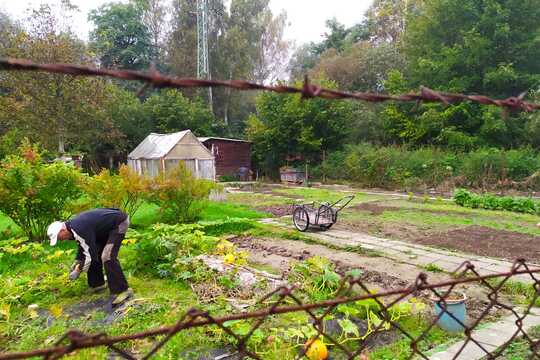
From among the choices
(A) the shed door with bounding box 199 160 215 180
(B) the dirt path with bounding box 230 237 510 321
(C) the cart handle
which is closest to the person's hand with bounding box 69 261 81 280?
(B) the dirt path with bounding box 230 237 510 321

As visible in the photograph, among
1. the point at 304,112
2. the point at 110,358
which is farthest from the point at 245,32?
the point at 110,358

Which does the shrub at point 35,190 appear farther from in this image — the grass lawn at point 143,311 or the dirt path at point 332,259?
the dirt path at point 332,259

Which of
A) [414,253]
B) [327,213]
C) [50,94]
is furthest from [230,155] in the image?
[414,253]

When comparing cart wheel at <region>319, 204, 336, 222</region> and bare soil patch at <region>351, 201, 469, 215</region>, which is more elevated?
cart wheel at <region>319, 204, 336, 222</region>

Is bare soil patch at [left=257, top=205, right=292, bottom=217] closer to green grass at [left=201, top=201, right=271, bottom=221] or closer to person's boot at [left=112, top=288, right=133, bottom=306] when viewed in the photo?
green grass at [left=201, top=201, right=271, bottom=221]

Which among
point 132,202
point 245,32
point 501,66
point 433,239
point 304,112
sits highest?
point 245,32

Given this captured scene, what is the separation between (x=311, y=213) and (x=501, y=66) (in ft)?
50.6

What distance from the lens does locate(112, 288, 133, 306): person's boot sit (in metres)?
4.24

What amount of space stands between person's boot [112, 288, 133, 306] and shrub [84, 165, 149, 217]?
334 centimetres

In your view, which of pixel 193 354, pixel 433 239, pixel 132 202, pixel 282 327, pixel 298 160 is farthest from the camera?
pixel 298 160

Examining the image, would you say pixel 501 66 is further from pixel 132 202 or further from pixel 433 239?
pixel 132 202

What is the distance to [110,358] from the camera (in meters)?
3.19

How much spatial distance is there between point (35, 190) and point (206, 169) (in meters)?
8.27

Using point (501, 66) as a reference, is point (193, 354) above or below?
below
